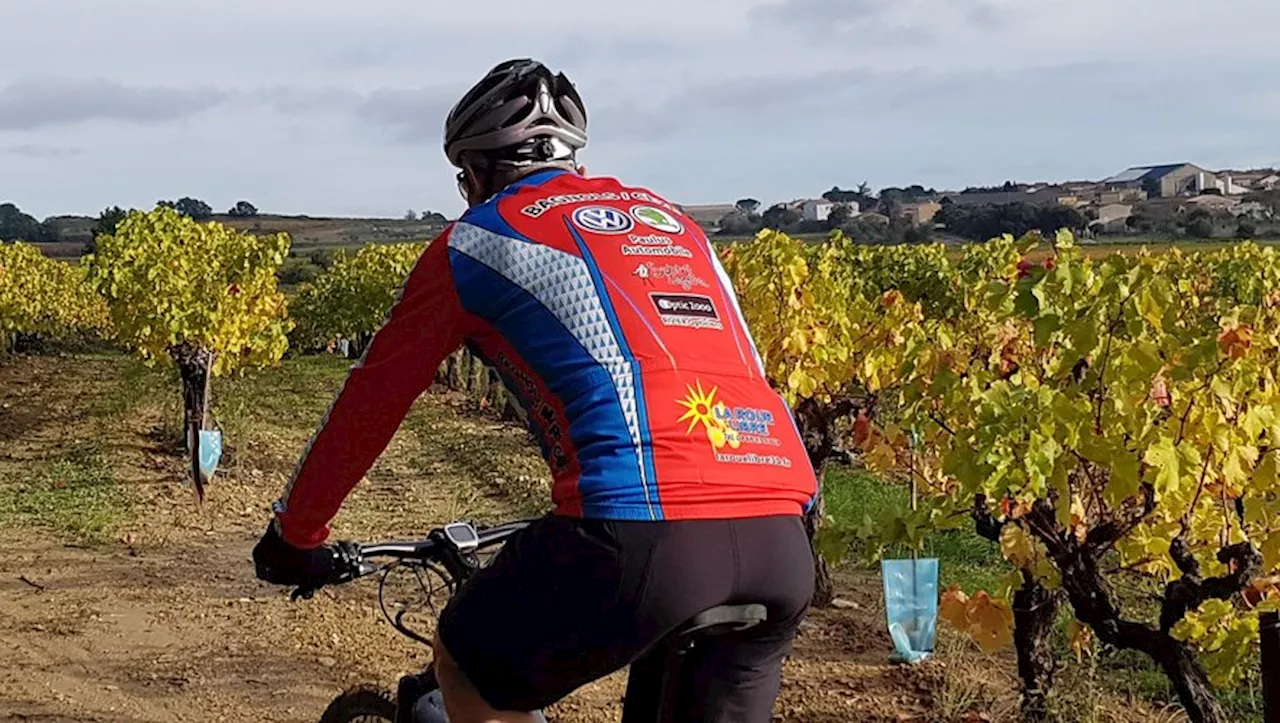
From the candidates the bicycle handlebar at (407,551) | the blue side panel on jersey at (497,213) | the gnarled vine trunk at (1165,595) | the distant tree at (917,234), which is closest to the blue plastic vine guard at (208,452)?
the gnarled vine trunk at (1165,595)

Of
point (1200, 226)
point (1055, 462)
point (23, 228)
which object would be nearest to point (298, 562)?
point (1055, 462)

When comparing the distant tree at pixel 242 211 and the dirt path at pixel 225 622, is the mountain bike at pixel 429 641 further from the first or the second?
the distant tree at pixel 242 211

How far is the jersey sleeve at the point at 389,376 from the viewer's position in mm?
2432

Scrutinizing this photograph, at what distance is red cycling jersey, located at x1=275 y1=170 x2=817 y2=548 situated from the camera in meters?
2.26

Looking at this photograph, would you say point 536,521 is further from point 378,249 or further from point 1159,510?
point 378,249

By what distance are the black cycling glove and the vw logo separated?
33.2 inches

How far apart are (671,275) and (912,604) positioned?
401 cm

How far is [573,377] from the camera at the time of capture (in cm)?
231

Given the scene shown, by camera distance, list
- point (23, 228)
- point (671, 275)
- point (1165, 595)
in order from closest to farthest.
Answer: point (671, 275), point (1165, 595), point (23, 228)

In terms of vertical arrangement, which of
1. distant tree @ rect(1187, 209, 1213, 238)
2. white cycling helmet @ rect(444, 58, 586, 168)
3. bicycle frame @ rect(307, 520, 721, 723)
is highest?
white cycling helmet @ rect(444, 58, 586, 168)

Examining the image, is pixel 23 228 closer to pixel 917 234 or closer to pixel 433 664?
pixel 917 234

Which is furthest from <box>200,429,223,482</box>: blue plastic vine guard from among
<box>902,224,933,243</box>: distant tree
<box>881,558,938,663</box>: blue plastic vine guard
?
<box>902,224,933,243</box>: distant tree

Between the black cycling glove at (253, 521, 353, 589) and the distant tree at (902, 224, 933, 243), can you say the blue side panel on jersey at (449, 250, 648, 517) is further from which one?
the distant tree at (902, 224, 933, 243)

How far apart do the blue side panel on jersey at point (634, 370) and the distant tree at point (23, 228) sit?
76.6 metres
